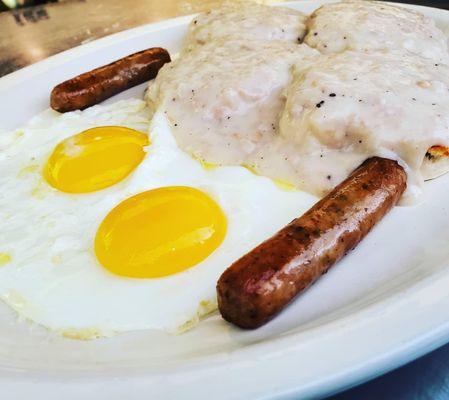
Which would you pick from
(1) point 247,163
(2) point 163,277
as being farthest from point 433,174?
(2) point 163,277

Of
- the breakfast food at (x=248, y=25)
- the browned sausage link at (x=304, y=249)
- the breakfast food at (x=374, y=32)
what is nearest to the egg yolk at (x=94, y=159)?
the breakfast food at (x=248, y=25)

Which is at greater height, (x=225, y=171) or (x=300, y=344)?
(x=300, y=344)

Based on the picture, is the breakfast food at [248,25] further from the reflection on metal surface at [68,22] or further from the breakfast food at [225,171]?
the reflection on metal surface at [68,22]

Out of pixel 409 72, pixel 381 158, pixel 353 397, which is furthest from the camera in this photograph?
pixel 409 72

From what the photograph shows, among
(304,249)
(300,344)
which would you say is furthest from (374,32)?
(300,344)

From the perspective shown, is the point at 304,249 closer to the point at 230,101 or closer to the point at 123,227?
the point at 123,227

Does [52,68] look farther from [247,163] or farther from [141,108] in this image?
[247,163]
